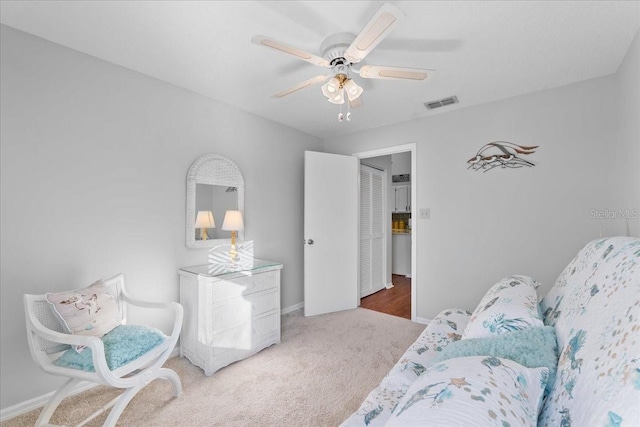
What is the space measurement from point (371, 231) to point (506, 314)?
10.5ft

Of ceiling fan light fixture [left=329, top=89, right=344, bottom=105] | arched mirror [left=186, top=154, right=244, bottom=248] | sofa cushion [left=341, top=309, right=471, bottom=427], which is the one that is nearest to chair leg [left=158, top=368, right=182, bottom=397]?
arched mirror [left=186, top=154, right=244, bottom=248]

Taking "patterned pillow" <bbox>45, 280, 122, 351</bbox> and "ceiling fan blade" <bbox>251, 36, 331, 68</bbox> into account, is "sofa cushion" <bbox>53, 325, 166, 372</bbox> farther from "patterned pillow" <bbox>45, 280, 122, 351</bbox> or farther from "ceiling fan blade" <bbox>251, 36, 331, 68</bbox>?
"ceiling fan blade" <bbox>251, 36, 331, 68</bbox>

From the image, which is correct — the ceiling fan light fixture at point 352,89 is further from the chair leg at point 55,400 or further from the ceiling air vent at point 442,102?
the chair leg at point 55,400

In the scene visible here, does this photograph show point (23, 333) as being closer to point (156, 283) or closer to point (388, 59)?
point (156, 283)

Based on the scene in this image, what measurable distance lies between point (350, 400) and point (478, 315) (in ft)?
3.67

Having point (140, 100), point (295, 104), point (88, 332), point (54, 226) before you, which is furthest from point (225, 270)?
point (295, 104)

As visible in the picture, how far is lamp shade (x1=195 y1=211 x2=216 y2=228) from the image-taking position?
103 inches

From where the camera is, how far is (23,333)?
173 centimetres

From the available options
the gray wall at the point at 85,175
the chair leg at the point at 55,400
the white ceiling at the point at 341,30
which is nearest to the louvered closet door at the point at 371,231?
the white ceiling at the point at 341,30

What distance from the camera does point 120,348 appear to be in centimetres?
153

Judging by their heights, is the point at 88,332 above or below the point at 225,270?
below

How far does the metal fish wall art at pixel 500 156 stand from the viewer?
2.60m

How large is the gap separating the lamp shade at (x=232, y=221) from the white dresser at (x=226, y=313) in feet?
1.28

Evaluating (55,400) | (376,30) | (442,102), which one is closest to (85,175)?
(55,400)
